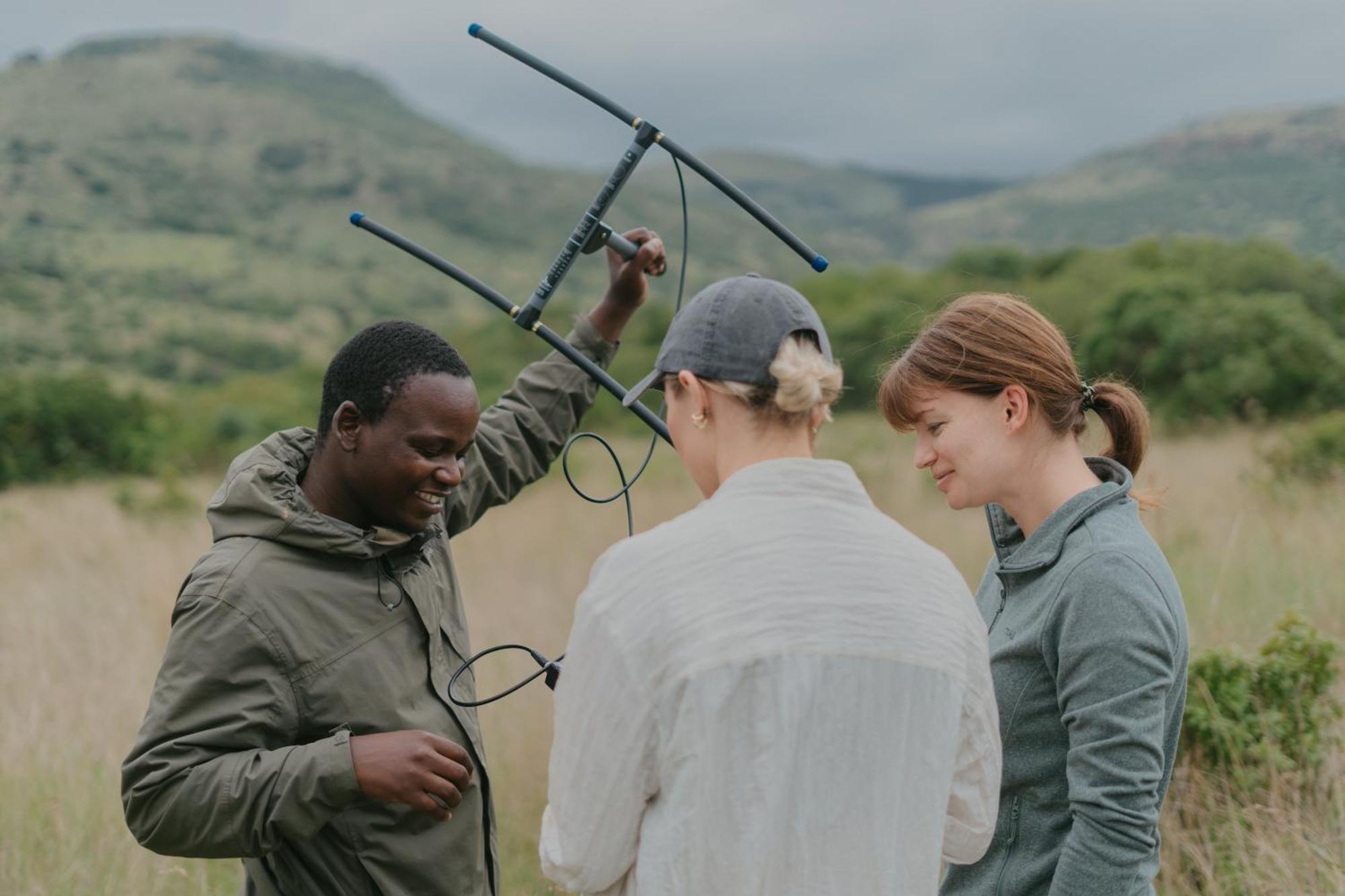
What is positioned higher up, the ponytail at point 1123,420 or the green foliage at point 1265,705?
the ponytail at point 1123,420

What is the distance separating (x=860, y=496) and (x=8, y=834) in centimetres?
412

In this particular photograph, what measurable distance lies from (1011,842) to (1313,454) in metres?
9.47

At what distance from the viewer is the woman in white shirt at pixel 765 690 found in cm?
156

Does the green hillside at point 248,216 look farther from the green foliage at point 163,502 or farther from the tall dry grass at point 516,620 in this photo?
the tall dry grass at point 516,620

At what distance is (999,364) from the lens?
2.28m

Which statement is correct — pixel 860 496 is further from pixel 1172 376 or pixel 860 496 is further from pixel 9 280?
pixel 9 280

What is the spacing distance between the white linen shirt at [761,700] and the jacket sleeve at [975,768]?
0.21 ft

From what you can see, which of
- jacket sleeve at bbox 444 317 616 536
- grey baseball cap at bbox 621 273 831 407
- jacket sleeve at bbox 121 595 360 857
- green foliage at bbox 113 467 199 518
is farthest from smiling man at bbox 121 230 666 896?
green foliage at bbox 113 467 199 518

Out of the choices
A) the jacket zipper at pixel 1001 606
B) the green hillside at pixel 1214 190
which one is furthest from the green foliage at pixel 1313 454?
the jacket zipper at pixel 1001 606

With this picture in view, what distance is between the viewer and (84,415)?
55.3 feet

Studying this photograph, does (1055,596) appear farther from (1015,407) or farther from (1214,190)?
(1214,190)

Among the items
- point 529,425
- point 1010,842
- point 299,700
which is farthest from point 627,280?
point 1010,842

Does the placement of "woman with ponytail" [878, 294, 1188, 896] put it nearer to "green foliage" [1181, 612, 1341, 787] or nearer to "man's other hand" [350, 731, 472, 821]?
"man's other hand" [350, 731, 472, 821]

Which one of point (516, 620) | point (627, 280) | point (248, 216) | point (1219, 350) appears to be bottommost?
point (248, 216)
